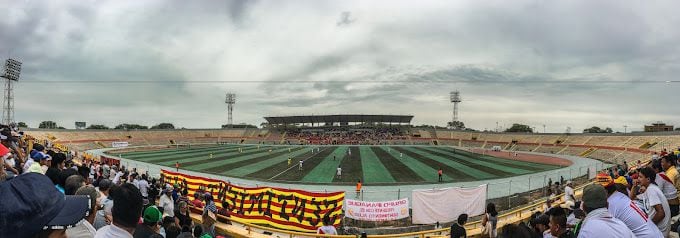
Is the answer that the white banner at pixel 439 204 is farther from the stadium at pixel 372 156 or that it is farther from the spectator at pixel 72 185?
the spectator at pixel 72 185

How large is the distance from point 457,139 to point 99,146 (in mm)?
87218

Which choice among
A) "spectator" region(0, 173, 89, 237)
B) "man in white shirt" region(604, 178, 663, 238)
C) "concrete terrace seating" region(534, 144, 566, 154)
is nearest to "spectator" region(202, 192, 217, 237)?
"spectator" region(0, 173, 89, 237)

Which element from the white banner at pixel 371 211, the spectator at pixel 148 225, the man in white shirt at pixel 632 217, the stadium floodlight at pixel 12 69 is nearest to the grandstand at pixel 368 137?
the stadium floodlight at pixel 12 69

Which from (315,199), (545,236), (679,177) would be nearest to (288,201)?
(315,199)

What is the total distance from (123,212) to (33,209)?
3.01 feet

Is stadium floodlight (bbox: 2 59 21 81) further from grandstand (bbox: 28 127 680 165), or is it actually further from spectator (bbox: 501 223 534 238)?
spectator (bbox: 501 223 534 238)

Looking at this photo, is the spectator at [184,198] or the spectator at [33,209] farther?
the spectator at [184,198]

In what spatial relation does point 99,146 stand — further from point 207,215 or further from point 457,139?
point 457,139

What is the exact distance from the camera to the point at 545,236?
564cm

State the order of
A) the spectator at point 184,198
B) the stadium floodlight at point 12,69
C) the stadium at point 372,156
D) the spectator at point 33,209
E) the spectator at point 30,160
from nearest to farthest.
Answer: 1. the spectator at point 33,209
2. the spectator at point 30,160
3. the spectator at point 184,198
4. the stadium at point 372,156
5. the stadium floodlight at point 12,69

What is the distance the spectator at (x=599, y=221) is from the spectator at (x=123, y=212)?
13.9 feet

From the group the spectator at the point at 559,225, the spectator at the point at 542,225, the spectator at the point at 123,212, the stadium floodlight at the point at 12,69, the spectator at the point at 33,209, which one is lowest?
the spectator at the point at 542,225

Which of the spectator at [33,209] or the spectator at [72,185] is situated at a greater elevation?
the spectator at [33,209]

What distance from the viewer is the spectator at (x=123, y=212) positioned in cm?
276
